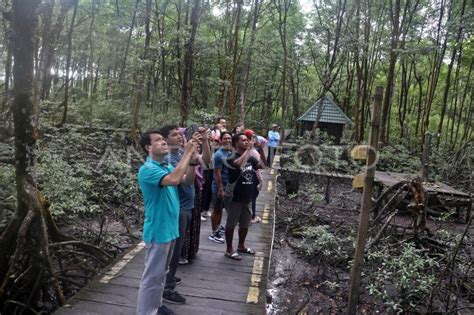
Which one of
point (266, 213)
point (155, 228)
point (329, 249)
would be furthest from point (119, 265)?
point (329, 249)

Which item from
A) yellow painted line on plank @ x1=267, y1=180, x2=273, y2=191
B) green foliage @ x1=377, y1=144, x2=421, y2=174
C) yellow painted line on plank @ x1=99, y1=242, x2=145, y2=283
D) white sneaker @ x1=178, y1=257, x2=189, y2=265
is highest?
green foliage @ x1=377, y1=144, x2=421, y2=174

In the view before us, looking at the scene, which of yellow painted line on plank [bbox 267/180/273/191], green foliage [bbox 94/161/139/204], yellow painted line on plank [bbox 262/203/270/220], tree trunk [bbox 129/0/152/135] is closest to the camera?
yellow painted line on plank [bbox 262/203/270/220]

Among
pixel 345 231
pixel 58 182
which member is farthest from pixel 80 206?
Answer: pixel 345 231

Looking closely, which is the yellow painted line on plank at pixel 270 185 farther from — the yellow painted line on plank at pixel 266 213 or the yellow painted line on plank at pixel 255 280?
the yellow painted line on plank at pixel 255 280

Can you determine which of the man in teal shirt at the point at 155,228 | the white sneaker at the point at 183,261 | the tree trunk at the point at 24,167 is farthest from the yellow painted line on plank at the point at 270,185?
the man in teal shirt at the point at 155,228

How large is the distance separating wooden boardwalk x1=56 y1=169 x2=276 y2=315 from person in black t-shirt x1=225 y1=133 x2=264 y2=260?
1.30 ft

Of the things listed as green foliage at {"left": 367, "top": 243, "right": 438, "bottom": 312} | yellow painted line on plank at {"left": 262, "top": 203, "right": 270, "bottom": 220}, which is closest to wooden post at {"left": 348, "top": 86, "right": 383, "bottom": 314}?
green foliage at {"left": 367, "top": 243, "right": 438, "bottom": 312}

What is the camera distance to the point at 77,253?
18.1ft

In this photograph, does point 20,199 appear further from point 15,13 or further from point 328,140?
point 328,140

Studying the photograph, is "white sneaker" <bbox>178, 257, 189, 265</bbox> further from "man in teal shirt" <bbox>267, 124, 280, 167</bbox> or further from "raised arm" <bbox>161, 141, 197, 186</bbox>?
"man in teal shirt" <bbox>267, 124, 280, 167</bbox>

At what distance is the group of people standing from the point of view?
3.54m

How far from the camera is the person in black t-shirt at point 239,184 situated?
546cm

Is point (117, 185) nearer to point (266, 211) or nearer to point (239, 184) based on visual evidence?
point (266, 211)

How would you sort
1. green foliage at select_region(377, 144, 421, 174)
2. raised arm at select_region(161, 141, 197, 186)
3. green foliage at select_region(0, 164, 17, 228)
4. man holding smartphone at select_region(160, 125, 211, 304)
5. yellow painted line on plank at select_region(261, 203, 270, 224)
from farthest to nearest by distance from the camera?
1. green foliage at select_region(377, 144, 421, 174)
2. yellow painted line on plank at select_region(261, 203, 270, 224)
3. green foliage at select_region(0, 164, 17, 228)
4. man holding smartphone at select_region(160, 125, 211, 304)
5. raised arm at select_region(161, 141, 197, 186)
